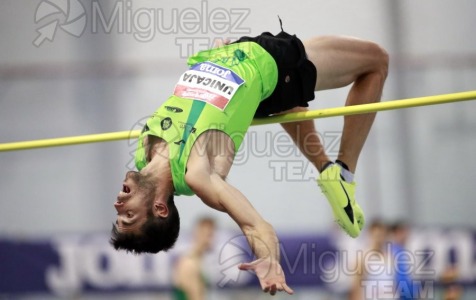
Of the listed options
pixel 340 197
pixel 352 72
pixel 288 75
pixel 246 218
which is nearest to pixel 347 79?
pixel 352 72

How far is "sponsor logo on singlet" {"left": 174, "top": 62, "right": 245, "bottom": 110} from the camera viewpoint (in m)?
4.93

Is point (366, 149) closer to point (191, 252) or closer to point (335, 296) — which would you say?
point (335, 296)

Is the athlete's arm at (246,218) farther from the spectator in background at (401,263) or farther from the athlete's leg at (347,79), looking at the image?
the spectator in background at (401,263)

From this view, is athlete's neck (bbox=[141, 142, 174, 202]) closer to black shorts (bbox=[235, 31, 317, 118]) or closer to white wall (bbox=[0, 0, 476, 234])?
black shorts (bbox=[235, 31, 317, 118])

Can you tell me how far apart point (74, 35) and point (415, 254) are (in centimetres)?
344

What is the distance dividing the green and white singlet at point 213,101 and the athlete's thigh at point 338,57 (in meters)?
0.29

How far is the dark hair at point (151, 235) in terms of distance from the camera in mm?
4859

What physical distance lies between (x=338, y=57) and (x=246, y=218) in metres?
1.30

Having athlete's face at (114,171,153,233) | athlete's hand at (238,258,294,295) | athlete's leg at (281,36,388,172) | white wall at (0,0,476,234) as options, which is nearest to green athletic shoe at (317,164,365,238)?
athlete's leg at (281,36,388,172)

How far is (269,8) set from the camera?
29.2 feet

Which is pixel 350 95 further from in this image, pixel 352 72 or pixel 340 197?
pixel 340 197

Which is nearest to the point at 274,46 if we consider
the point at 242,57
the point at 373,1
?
the point at 242,57

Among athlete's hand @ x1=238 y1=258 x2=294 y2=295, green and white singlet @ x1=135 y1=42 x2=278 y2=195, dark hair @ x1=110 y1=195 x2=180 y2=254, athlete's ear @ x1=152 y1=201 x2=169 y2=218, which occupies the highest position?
green and white singlet @ x1=135 y1=42 x2=278 y2=195

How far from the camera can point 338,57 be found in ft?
17.6
